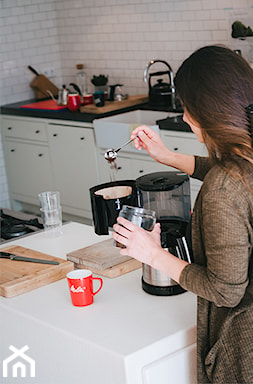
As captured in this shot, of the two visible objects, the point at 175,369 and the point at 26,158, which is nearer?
the point at 175,369

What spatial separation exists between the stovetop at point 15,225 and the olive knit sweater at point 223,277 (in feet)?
4.28

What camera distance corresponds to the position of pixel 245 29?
4.70 m

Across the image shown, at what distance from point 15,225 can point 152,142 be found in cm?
94

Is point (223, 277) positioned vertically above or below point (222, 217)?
below

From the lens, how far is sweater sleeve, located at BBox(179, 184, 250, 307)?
1663 millimetres

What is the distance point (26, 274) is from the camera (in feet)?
7.76

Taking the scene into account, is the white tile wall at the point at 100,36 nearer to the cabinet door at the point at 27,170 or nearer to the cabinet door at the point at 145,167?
the cabinet door at the point at 27,170

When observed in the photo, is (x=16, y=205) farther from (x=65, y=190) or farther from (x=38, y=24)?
(x=38, y=24)

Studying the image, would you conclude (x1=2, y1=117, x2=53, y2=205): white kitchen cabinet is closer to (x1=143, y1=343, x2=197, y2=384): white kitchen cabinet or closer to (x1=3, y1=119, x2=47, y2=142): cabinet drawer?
(x1=3, y1=119, x2=47, y2=142): cabinet drawer

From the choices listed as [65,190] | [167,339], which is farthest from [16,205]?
[167,339]

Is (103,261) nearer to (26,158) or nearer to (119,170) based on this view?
(119,170)

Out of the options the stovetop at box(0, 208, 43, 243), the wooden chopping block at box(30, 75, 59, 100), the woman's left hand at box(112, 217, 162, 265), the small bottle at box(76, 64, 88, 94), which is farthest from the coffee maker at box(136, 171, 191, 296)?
the wooden chopping block at box(30, 75, 59, 100)

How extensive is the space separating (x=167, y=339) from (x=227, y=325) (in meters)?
0.19

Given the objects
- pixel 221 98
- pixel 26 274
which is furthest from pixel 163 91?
pixel 221 98
